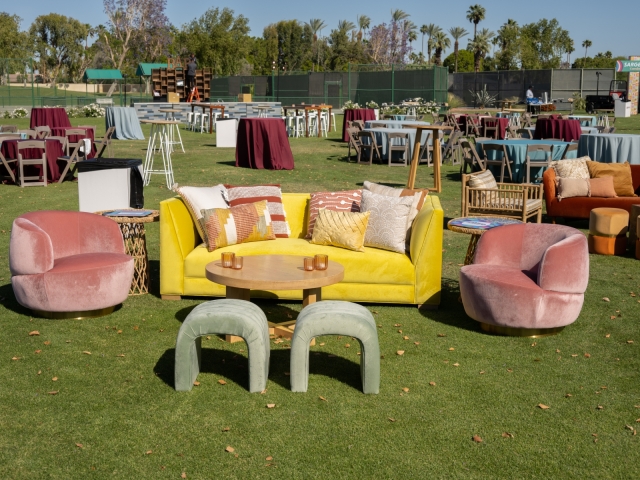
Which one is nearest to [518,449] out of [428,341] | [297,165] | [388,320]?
[428,341]

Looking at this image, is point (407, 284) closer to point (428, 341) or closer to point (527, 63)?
point (428, 341)

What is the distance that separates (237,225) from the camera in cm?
648

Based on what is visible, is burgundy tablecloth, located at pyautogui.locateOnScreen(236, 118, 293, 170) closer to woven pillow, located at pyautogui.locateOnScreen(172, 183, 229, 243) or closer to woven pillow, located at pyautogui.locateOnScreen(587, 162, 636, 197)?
woven pillow, located at pyautogui.locateOnScreen(587, 162, 636, 197)

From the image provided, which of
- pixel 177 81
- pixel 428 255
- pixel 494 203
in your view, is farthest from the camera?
Answer: pixel 177 81

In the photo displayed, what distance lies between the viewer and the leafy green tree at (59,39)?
73.9m

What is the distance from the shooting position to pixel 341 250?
6.26 m

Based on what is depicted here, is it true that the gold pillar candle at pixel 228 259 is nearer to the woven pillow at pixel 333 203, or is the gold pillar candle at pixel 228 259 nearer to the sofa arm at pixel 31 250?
the sofa arm at pixel 31 250

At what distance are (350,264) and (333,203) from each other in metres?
0.82

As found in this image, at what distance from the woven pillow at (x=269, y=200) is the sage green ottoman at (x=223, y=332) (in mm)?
2291

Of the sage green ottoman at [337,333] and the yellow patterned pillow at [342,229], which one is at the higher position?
the yellow patterned pillow at [342,229]

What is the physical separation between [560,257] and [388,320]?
1.33 metres

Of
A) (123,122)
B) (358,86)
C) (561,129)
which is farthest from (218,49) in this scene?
(561,129)

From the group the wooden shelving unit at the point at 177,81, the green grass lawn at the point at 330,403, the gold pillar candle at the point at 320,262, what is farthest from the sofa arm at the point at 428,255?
the wooden shelving unit at the point at 177,81

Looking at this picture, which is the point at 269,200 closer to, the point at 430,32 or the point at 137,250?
the point at 137,250
